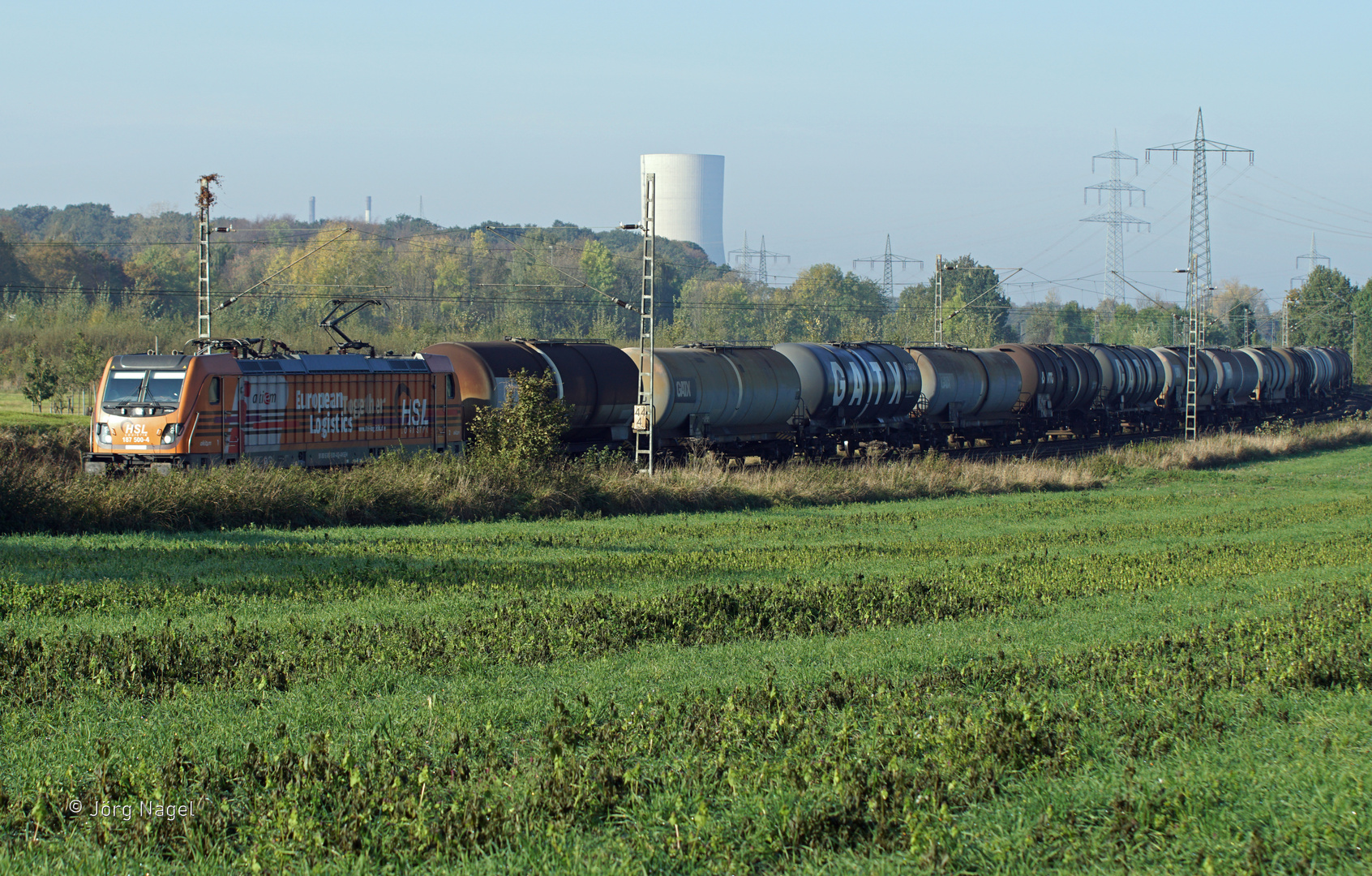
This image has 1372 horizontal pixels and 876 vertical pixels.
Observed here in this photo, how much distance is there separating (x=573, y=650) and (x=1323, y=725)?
5532 mm

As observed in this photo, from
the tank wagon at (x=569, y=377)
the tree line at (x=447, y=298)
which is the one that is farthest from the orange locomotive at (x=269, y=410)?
the tree line at (x=447, y=298)

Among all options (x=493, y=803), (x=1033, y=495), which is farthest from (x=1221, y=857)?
(x=1033, y=495)

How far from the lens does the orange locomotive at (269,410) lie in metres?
23.2

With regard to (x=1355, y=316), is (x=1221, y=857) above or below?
below

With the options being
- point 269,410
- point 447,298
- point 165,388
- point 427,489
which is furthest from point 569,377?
point 447,298

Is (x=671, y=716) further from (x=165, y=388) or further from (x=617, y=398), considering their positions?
(x=617, y=398)

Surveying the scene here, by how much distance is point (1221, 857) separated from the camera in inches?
201

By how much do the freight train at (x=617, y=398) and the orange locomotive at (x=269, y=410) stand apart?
33 mm

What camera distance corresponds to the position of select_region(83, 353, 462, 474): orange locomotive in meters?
23.2

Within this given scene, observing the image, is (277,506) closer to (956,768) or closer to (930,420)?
(956,768)

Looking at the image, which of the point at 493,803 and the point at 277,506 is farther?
the point at 277,506

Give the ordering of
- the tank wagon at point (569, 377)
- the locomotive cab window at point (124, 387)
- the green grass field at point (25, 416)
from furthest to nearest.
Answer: the green grass field at point (25, 416) → the tank wagon at point (569, 377) → the locomotive cab window at point (124, 387)

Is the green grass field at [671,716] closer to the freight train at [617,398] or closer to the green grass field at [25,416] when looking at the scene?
the freight train at [617,398]

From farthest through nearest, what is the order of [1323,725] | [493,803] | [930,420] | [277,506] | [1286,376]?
[1286,376] < [930,420] < [277,506] < [1323,725] < [493,803]
